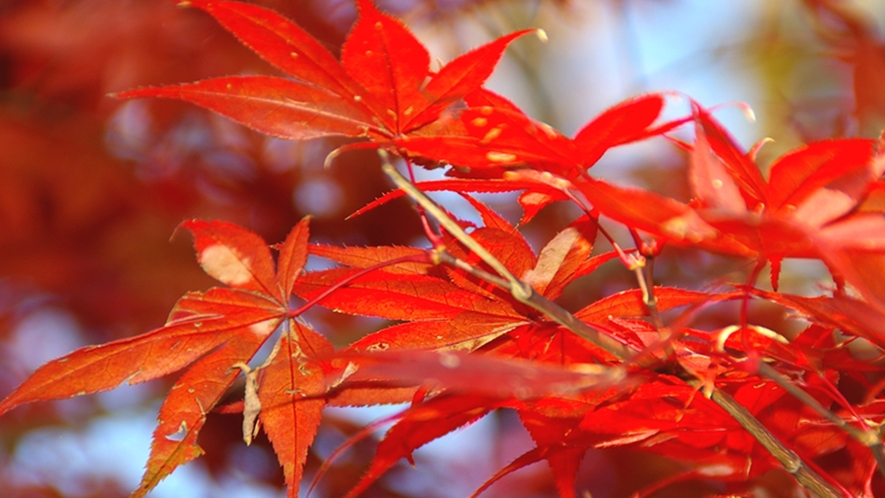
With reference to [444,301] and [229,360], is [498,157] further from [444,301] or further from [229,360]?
[229,360]

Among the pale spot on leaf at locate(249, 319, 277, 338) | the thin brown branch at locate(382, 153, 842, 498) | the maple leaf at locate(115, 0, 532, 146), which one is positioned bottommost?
the thin brown branch at locate(382, 153, 842, 498)

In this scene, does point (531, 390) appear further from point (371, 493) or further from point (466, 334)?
point (371, 493)

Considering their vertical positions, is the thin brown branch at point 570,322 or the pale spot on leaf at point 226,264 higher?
the pale spot on leaf at point 226,264

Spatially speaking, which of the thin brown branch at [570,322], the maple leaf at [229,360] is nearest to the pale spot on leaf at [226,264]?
the maple leaf at [229,360]

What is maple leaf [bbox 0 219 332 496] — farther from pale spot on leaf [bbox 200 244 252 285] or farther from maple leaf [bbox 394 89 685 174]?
maple leaf [bbox 394 89 685 174]

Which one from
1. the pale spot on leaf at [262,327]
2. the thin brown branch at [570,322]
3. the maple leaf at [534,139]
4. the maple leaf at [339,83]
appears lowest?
the thin brown branch at [570,322]

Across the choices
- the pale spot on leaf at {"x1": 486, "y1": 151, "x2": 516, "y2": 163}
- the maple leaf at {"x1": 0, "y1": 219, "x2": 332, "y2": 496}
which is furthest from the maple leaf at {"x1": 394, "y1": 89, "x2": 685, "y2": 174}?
the maple leaf at {"x1": 0, "y1": 219, "x2": 332, "y2": 496}

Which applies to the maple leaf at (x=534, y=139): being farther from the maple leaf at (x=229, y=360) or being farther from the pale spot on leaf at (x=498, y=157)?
the maple leaf at (x=229, y=360)

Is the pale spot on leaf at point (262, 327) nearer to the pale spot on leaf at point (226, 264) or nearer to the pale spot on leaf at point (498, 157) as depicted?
the pale spot on leaf at point (226, 264)

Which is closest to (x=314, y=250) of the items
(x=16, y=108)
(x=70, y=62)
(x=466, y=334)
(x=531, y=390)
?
(x=466, y=334)
